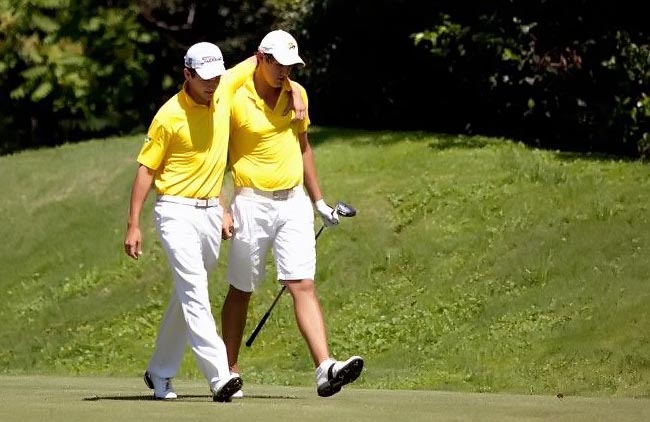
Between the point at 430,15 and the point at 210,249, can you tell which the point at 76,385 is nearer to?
the point at 210,249

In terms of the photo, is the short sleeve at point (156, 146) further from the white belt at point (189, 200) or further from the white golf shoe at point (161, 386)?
the white golf shoe at point (161, 386)

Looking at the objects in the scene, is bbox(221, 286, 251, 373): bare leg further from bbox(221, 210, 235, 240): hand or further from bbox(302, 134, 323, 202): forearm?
bbox(302, 134, 323, 202): forearm

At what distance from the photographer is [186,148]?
9719 millimetres

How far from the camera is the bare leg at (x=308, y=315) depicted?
10000 mm

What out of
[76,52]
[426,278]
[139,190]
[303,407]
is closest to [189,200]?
[139,190]

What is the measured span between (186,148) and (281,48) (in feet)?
2.69

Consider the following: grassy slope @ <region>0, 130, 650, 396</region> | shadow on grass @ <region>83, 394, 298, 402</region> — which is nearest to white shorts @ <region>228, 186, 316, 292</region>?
shadow on grass @ <region>83, 394, 298, 402</region>

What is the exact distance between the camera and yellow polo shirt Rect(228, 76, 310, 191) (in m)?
10.1

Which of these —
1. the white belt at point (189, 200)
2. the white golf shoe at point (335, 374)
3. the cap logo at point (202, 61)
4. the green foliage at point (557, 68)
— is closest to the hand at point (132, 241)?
the white belt at point (189, 200)

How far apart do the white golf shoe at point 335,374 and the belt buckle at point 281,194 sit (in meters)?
1.04

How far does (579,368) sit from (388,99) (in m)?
12.1

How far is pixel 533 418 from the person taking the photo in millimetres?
8453

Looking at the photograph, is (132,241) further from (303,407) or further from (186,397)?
(303,407)

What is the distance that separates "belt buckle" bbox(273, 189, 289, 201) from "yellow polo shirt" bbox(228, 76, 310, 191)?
0.11 ft
